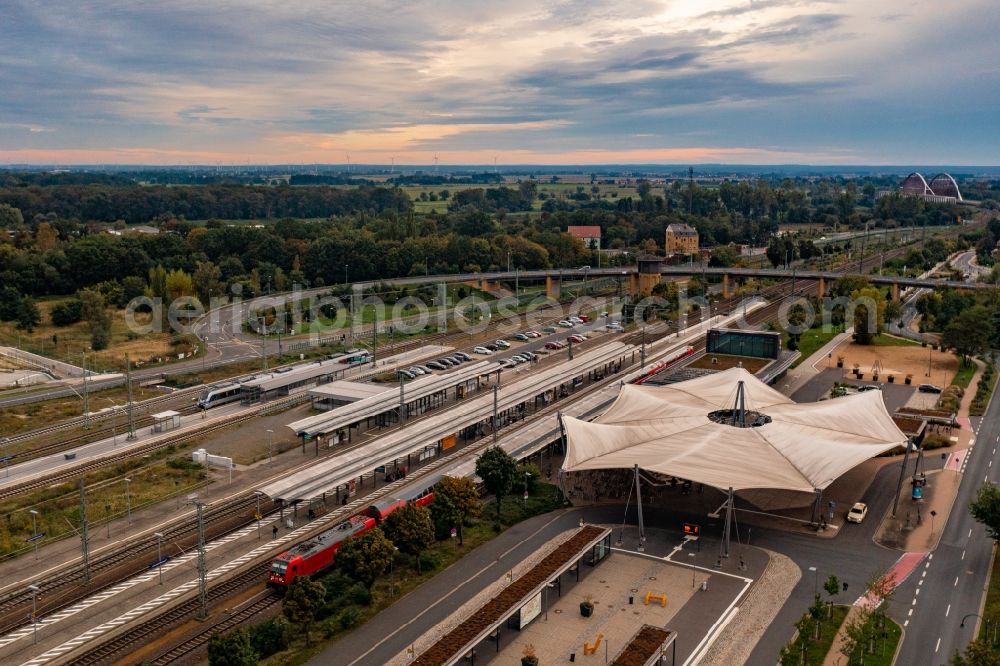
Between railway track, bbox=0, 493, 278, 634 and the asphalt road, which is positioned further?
railway track, bbox=0, 493, 278, 634

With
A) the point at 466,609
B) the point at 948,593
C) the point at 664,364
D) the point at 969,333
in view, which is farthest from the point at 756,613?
the point at 969,333

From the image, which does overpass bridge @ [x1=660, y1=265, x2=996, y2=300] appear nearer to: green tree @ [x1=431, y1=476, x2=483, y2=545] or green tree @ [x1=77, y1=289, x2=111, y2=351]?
green tree @ [x1=77, y1=289, x2=111, y2=351]

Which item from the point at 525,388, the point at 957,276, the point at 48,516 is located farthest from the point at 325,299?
the point at 957,276

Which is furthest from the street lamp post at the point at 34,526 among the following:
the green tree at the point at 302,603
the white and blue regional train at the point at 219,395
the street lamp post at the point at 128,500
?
the white and blue regional train at the point at 219,395

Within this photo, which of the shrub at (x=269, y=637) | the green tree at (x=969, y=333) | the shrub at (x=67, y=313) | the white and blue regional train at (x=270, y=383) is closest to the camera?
the shrub at (x=269, y=637)

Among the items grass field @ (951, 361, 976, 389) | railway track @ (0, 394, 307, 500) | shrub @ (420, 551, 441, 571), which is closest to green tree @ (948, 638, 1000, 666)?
shrub @ (420, 551, 441, 571)

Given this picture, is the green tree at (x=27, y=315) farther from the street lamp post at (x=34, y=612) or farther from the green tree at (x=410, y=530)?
the green tree at (x=410, y=530)
